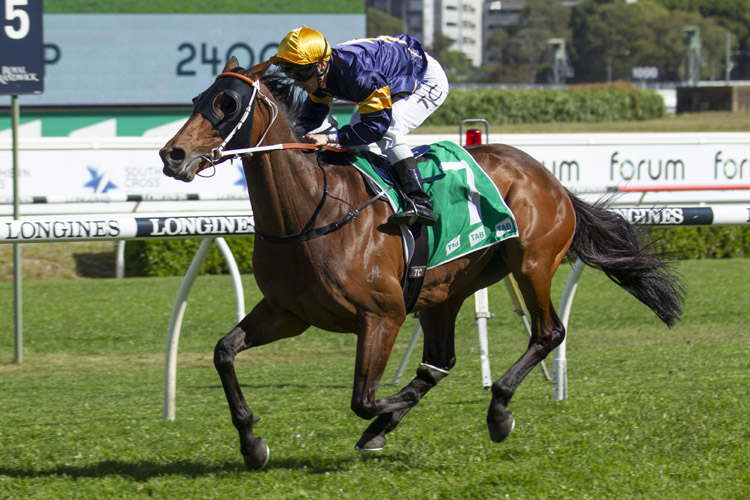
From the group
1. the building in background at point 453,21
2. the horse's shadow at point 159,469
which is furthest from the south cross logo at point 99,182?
the building in background at point 453,21

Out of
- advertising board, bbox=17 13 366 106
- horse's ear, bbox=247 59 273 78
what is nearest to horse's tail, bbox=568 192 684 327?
horse's ear, bbox=247 59 273 78

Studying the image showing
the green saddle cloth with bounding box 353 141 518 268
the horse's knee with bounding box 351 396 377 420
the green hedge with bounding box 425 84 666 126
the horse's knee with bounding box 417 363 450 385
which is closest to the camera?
the horse's knee with bounding box 351 396 377 420

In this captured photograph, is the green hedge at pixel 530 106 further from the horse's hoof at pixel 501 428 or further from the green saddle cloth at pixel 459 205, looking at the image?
the horse's hoof at pixel 501 428

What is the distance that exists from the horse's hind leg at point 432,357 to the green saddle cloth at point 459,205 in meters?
0.53

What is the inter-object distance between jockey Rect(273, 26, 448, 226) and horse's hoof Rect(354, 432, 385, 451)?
92 cm

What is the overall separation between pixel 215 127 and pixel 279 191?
1.20 ft

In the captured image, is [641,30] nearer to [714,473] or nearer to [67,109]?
[67,109]

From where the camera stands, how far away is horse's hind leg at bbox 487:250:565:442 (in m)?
4.07

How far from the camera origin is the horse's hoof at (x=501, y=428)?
13.3ft

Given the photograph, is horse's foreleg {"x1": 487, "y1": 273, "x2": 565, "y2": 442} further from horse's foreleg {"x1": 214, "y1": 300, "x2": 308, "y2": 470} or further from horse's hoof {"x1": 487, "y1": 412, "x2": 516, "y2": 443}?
horse's foreleg {"x1": 214, "y1": 300, "x2": 308, "y2": 470}

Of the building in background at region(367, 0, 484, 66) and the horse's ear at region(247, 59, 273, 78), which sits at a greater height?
the building in background at region(367, 0, 484, 66)

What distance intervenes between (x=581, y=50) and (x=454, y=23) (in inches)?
521

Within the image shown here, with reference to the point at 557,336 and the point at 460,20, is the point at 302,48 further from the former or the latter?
the point at 460,20

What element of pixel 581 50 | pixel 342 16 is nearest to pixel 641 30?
pixel 581 50
